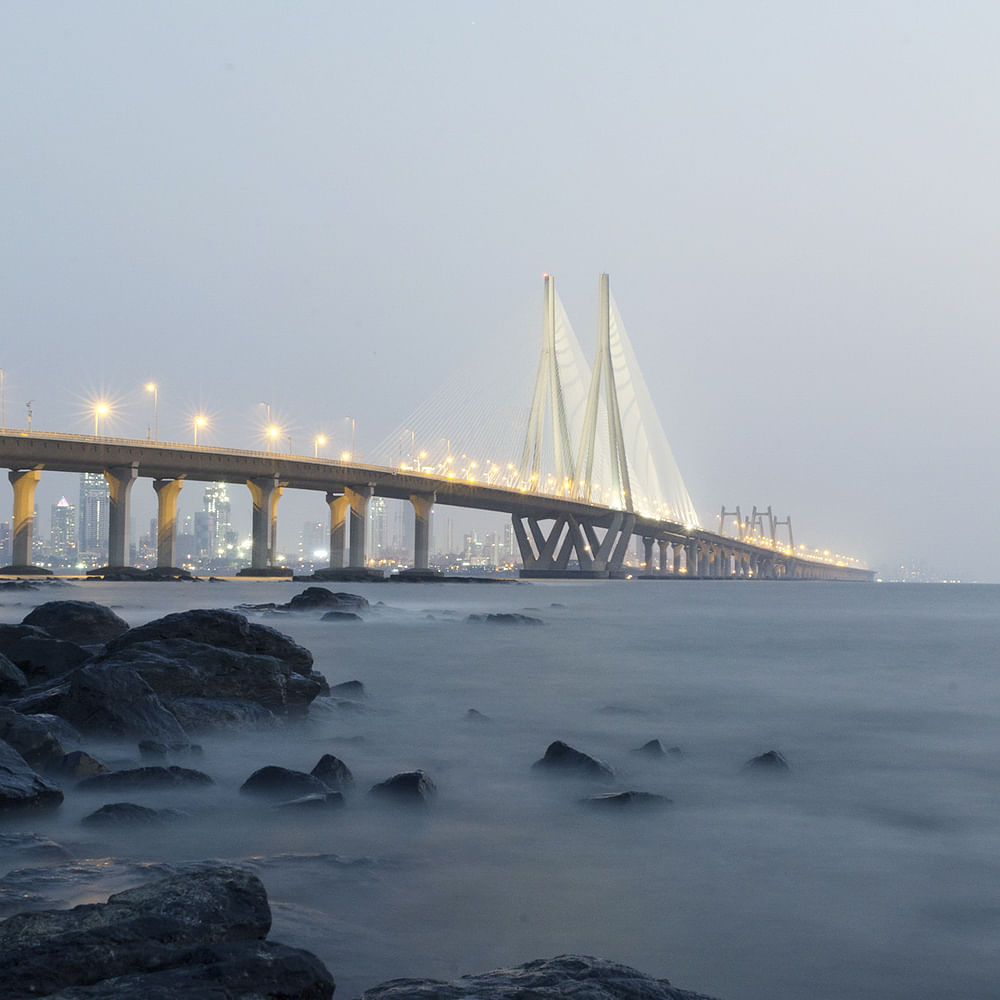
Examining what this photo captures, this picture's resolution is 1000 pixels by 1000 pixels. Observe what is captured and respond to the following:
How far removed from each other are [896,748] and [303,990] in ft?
28.6

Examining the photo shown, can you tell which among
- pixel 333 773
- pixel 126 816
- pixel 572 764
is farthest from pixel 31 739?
pixel 572 764

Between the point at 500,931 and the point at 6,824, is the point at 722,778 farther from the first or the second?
the point at 6,824

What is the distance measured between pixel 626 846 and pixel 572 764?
2.27m

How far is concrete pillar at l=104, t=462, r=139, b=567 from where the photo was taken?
68125 mm

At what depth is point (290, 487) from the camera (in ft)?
266

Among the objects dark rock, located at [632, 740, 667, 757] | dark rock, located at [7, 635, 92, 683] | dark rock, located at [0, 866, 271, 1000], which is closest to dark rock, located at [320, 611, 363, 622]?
dark rock, located at [7, 635, 92, 683]

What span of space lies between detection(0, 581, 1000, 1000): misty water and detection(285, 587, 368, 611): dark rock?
1763 centimetres

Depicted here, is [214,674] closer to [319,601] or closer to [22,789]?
[22,789]

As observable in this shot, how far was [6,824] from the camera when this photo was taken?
6.33m

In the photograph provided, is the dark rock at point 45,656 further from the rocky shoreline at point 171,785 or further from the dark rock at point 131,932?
the dark rock at point 131,932

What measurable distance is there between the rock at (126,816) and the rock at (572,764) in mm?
3295

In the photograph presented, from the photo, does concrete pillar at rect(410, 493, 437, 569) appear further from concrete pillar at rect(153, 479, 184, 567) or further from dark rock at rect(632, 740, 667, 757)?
dark rock at rect(632, 740, 667, 757)

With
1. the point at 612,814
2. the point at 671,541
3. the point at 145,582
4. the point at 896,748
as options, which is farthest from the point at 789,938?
the point at 671,541

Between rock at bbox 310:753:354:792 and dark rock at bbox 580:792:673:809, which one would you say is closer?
dark rock at bbox 580:792:673:809
